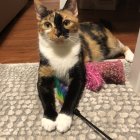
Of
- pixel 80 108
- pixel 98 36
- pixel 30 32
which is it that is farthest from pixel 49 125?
pixel 30 32

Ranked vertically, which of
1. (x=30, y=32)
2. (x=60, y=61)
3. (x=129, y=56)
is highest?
(x=60, y=61)

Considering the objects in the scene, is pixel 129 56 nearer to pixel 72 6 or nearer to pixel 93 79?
pixel 93 79

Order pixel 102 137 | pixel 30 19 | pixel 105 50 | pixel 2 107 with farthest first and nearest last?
pixel 30 19 < pixel 105 50 < pixel 2 107 < pixel 102 137

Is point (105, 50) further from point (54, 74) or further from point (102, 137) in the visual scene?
point (102, 137)

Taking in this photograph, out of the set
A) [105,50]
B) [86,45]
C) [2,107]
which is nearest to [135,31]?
[105,50]

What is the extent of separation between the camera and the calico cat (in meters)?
0.89

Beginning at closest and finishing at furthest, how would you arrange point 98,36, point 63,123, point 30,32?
point 63,123 < point 98,36 < point 30,32

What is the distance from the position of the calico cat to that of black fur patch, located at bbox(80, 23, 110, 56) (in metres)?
0.26

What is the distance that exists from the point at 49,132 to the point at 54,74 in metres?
0.26

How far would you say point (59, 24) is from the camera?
89 centimetres

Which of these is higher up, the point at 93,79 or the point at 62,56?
the point at 62,56

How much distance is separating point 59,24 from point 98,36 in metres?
0.45

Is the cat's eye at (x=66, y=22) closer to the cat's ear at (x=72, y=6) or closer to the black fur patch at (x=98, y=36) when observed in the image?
the cat's ear at (x=72, y=6)

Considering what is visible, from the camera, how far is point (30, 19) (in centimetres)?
199
